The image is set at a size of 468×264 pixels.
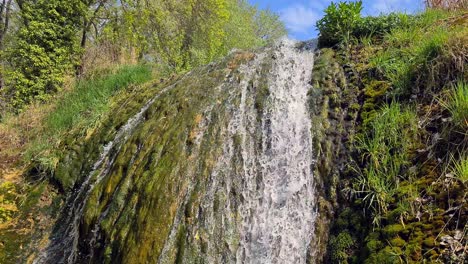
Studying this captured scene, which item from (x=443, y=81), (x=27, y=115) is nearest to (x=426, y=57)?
(x=443, y=81)

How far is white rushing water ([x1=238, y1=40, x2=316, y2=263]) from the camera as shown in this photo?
13.8 ft

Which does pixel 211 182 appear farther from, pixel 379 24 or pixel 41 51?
pixel 41 51

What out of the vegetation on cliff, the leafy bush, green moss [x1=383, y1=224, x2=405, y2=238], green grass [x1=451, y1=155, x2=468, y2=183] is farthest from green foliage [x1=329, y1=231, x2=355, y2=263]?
the leafy bush

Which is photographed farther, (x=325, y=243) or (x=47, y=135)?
(x=47, y=135)

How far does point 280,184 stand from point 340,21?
3471 mm

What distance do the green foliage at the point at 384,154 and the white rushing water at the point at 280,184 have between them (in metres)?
0.61

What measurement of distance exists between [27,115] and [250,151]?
7.10 m

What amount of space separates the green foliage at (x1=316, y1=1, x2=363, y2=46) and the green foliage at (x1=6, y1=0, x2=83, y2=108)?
7.78m

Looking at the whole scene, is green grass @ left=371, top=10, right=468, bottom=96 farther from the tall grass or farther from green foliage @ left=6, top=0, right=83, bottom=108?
green foliage @ left=6, top=0, right=83, bottom=108

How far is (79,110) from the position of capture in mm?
8883

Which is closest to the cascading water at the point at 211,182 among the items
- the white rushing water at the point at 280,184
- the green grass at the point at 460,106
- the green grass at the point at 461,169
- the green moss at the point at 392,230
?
the white rushing water at the point at 280,184

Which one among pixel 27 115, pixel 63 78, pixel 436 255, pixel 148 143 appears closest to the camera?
pixel 436 255

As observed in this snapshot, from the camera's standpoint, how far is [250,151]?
5.00 m

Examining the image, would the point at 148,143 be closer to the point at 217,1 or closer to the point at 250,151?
the point at 250,151
